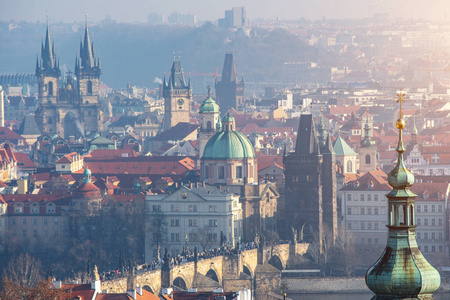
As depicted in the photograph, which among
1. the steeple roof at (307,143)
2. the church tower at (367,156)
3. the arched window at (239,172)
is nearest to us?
the steeple roof at (307,143)

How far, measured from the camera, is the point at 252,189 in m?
89.8

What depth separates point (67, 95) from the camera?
555 ft

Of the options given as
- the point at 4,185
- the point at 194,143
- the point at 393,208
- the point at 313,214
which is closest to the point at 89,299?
the point at 393,208

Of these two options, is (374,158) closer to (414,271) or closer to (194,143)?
(194,143)

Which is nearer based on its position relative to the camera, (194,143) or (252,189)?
(252,189)

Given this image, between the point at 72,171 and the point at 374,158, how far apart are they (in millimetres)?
18571

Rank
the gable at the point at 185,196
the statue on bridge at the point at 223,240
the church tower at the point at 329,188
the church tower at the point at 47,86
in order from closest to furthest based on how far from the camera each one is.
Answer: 1. the statue on bridge at the point at 223,240
2. the gable at the point at 185,196
3. the church tower at the point at 329,188
4. the church tower at the point at 47,86

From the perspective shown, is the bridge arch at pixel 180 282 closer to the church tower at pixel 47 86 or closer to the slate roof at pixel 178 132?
the slate roof at pixel 178 132

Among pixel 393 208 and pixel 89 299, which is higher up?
pixel 393 208

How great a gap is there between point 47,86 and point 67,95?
209cm

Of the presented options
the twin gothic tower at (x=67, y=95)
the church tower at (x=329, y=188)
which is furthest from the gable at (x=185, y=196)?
the twin gothic tower at (x=67, y=95)

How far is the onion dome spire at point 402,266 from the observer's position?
2284 centimetres

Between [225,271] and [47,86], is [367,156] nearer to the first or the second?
[225,271]

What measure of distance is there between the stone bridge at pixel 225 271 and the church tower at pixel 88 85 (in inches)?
3303
